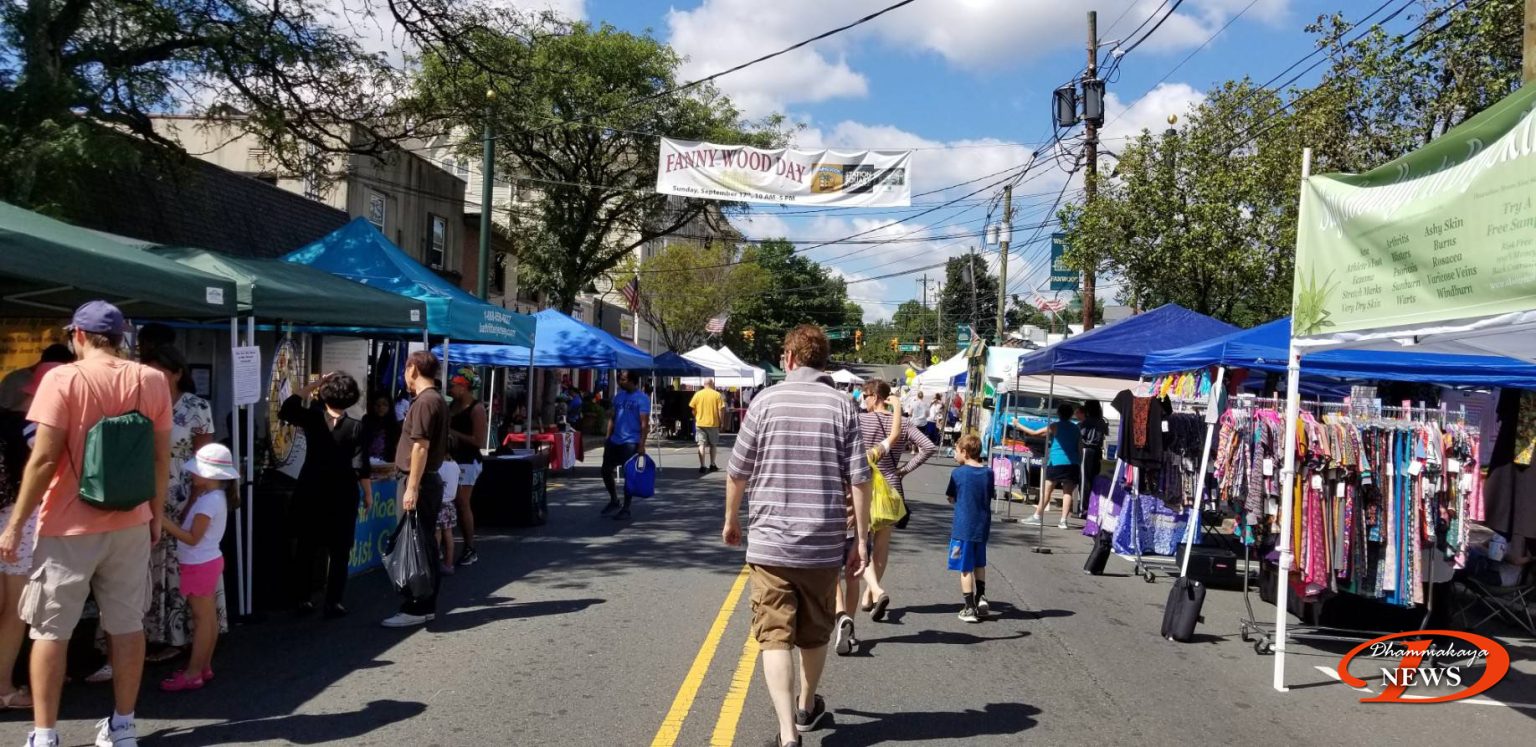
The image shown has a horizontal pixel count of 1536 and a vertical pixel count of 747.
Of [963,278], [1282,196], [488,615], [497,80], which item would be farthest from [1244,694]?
[963,278]

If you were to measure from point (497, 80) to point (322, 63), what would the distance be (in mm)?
3979

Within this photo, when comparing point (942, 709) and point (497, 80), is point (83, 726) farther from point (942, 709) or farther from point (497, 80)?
point (497, 80)

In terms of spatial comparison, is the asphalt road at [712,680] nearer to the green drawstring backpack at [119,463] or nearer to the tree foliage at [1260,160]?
the green drawstring backpack at [119,463]

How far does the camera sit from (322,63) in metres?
11.9

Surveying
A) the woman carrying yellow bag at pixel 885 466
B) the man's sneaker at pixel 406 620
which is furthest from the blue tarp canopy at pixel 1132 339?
the man's sneaker at pixel 406 620

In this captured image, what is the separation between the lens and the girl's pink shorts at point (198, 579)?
18.4ft

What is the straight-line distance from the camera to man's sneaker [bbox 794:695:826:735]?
5128 millimetres

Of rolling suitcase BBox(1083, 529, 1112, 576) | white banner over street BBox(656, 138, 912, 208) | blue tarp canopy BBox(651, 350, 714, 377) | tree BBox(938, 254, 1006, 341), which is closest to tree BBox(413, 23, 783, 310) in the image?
blue tarp canopy BBox(651, 350, 714, 377)

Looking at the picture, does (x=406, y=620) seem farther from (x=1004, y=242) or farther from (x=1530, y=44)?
(x=1004, y=242)

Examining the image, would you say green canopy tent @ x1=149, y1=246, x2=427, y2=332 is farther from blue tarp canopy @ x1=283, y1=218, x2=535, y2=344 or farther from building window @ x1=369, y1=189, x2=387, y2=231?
building window @ x1=369, y1=189, x2=387, y2=231

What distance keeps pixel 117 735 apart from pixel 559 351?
13737mm

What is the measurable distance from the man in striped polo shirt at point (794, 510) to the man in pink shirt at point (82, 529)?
2.50 m

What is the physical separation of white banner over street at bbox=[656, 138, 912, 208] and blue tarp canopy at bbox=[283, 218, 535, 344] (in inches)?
178

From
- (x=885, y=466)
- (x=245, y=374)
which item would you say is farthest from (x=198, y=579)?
(x=885, y=466)
